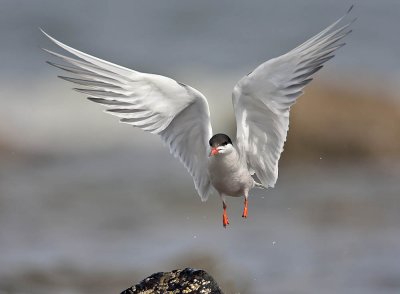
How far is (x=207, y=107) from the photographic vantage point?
6.53 metres

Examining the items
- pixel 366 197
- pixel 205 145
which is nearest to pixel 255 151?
pixel 205 145

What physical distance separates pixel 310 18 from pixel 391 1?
166 cm

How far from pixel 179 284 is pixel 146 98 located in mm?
1482

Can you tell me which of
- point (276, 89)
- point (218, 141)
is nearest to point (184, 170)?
point (218, 141)

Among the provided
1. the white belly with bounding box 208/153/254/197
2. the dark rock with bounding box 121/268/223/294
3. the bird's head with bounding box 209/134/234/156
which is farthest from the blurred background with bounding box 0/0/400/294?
the dark rock with bounding box 121/268/223/294

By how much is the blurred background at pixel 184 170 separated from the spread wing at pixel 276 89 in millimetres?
1938

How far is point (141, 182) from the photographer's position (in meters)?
12.3

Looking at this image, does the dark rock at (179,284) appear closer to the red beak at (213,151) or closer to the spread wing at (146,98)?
the red beak at (213,151)

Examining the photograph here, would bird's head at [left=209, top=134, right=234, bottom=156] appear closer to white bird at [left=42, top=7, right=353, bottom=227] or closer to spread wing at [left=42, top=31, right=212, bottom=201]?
white bird at [left=42, top=7, right=353, bottom=227]

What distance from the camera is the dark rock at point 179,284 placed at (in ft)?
18.0

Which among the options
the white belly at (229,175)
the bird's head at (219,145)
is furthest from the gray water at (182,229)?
the bird's head at (219,145)

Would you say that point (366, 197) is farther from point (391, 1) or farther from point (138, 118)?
point (391, 1)

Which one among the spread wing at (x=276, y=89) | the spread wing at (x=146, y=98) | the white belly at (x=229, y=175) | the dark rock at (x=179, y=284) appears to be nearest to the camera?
the dark rock at (x=179, y=284)

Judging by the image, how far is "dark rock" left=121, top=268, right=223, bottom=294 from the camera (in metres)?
5.49
